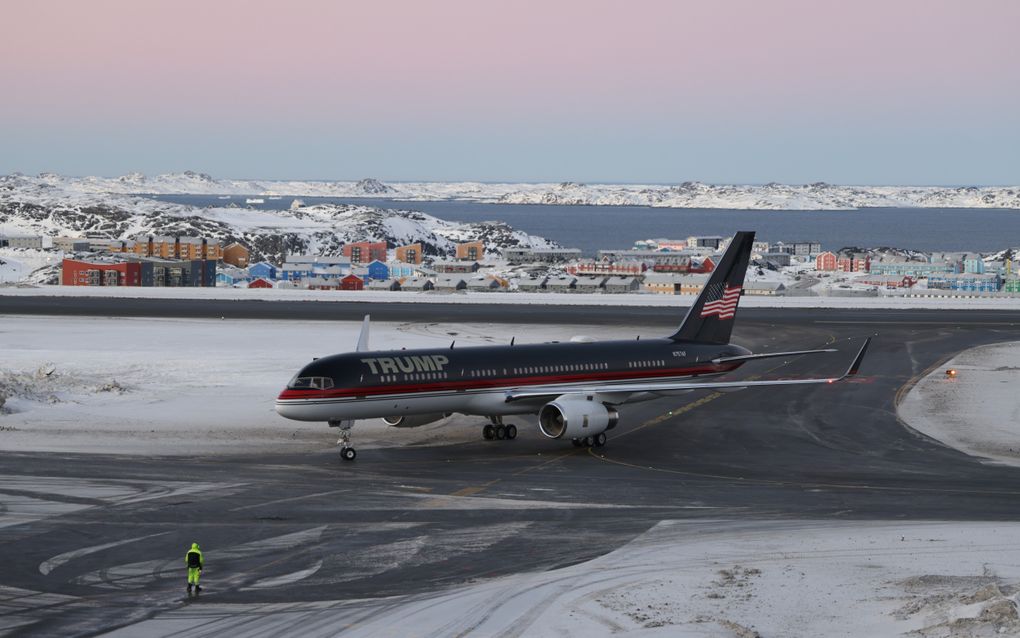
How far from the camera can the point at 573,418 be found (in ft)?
162

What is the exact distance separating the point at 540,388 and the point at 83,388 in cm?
2680

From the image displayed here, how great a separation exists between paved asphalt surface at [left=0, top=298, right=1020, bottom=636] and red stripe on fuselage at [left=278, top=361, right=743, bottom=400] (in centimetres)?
252

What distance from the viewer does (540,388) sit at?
5194 centimetres

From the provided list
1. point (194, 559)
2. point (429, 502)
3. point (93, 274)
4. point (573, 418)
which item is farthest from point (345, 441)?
point (93, 274)

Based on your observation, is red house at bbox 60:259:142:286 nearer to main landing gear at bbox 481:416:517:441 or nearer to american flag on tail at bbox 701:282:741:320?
american flag on tail at bbox 701:282:741:320

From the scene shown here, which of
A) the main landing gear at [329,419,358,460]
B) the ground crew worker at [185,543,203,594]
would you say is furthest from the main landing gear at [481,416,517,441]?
the ground crew worker at [185,543,203,594]

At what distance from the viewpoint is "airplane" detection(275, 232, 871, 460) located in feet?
155

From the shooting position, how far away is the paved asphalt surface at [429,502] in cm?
3078

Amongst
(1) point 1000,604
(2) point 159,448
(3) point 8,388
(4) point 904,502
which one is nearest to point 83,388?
(3) point 8,388

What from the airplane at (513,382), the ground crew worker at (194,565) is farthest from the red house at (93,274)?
the ground crew worker at (194,565)

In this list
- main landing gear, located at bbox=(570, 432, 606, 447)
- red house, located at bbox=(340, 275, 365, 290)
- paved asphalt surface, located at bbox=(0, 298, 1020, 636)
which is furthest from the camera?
red house, located at bbox=(340, 275, 365, 290)

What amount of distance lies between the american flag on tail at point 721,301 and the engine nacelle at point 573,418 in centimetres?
1099

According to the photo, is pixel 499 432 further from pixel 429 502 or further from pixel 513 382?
pixel 429 502

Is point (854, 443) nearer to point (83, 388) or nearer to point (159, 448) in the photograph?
point (159, 448)
